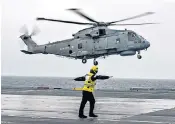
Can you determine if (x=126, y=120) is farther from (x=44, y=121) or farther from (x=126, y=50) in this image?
(x=126, y=50)

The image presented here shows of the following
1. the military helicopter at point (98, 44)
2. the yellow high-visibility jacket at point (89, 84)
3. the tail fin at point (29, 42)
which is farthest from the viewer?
the tail fin at point (29, 42)

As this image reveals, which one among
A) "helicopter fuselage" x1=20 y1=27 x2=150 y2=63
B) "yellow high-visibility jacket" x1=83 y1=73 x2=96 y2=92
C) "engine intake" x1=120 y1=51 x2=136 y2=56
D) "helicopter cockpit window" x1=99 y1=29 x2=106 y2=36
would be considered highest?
"helicopter cockpit window" x1=99 y1=29 x2=106 y2=36

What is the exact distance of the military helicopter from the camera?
4628 centimetres

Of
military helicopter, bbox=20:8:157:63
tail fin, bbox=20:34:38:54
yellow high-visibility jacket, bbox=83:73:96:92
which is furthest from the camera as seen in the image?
tail fin, bbox=20:34:38:54

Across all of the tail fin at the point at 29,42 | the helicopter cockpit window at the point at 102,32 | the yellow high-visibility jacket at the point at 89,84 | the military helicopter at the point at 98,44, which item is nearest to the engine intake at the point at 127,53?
the military helicopter at the point at 98,44

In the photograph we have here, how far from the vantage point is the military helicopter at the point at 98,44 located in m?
46.3

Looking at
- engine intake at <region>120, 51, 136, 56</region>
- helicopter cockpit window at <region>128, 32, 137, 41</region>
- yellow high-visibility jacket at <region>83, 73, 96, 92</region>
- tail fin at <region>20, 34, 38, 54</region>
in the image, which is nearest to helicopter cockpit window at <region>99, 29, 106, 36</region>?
helicopter cockpit window at <region>128, 32, 137, 41</region>

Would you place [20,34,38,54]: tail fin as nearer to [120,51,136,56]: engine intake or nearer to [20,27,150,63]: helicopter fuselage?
[20,27,150,63]: helicopter fuselage

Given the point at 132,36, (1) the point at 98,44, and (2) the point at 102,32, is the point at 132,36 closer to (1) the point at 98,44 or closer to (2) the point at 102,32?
(2) the point at 102,32

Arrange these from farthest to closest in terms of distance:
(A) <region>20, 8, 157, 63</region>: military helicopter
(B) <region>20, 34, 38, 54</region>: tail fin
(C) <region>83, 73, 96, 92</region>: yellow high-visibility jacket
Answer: (B) <region>20, 34, 38, 54</region>: tail fin, (A) <region>20, 8, 157, 63</region>: military helicopter, (C) <region>83, 73, 96, 92</region>: yellow high-visibility jacket

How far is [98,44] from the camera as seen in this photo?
47.6m

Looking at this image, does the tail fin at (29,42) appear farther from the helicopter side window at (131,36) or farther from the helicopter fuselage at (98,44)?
the helicopter side window at (131,36)

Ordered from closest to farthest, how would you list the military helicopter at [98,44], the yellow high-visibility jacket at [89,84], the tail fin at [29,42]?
the yellow high-visibility jacket at [89,84] < the military helicopter at [98,44] < the tail fin at [29,42]

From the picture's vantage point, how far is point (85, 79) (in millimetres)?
17297
